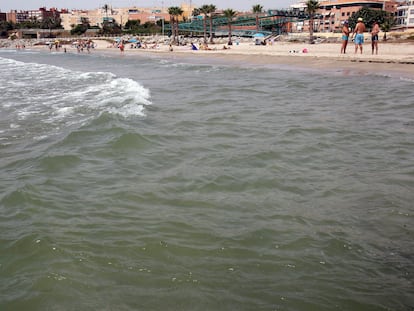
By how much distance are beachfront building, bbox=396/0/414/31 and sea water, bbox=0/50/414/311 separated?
7122 cm

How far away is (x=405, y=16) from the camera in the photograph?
279 ft

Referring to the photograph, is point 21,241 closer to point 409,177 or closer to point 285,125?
point 409,177

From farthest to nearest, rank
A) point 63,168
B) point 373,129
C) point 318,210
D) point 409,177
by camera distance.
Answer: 1. point 373,129
2. point 63,168
3. point 409,177
4. point 318,210

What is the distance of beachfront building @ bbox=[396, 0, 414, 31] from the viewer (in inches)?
2857

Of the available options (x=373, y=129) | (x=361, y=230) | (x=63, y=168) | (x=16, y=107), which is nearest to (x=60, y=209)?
(x=63, y=168)

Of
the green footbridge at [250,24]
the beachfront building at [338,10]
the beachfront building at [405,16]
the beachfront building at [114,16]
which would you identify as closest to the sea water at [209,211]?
the green footbridge at [250,24]

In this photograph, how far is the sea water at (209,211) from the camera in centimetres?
376

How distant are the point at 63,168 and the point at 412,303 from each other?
229 inches

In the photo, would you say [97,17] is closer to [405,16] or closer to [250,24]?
[250,24]

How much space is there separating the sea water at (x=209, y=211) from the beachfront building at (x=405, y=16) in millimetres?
71224

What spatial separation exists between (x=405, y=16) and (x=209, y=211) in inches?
3686

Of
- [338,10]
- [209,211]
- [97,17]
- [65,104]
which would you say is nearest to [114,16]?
[97,17]

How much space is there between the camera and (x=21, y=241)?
4707 mm

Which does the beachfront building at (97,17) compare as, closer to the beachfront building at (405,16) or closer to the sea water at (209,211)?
the beachfront building at (405,16)
